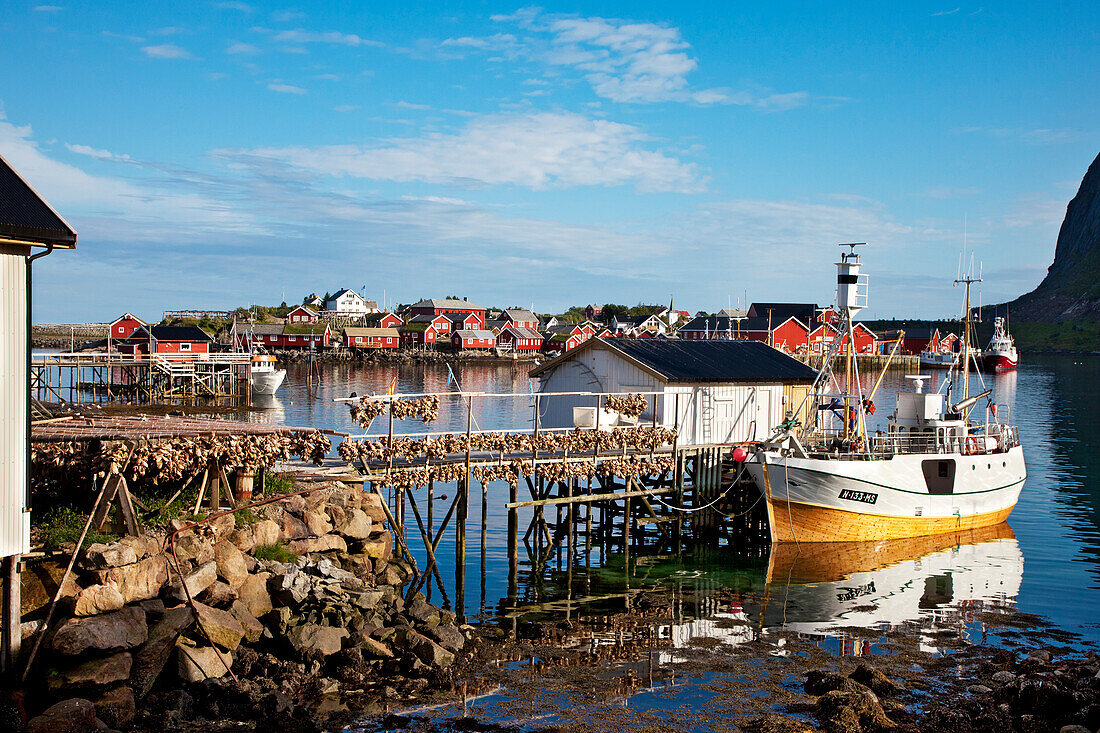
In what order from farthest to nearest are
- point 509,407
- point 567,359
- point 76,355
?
point 509,407, point 76,355, point 567,359

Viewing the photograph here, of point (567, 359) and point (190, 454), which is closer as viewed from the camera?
point (190, 454)

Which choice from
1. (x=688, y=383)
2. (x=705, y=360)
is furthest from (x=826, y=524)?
(x=705, y=360)

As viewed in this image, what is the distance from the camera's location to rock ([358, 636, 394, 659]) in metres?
18.0

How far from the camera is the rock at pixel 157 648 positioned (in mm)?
15352

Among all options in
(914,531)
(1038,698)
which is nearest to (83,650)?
(1038,698)

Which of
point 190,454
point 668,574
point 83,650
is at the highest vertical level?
point 190,454

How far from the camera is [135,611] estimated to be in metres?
16.0

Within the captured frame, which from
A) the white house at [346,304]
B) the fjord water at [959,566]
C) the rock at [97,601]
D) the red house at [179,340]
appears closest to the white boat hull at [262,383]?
the red house at [179,340]

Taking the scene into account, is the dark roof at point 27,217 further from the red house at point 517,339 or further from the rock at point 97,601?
the red house at point 517,339

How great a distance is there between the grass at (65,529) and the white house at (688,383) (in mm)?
17703

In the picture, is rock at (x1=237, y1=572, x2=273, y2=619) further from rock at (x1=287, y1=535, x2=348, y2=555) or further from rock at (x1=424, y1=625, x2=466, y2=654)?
rock at (x1=424, y1=625, x2=466, y2=654)

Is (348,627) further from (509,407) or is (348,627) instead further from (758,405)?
(509,407)

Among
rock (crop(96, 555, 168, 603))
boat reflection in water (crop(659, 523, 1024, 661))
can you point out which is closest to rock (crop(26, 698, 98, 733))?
rock (crop(96, 555, 168, 603))

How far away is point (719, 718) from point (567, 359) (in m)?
20.6
